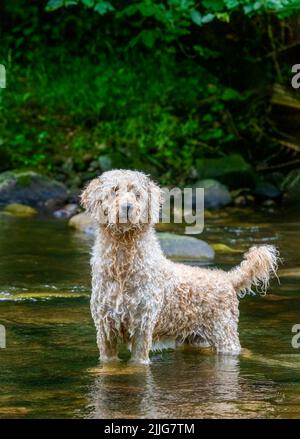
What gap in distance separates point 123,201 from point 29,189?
10.1 metres

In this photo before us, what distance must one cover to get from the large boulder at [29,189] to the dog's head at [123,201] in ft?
31.5

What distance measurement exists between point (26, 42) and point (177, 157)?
14.8 ft

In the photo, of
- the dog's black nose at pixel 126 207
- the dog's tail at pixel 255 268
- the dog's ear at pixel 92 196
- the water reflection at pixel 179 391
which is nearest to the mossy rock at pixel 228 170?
the dog's tail at pixel 255 268

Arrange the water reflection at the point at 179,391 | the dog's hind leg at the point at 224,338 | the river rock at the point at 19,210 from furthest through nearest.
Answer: the river rock at the point at 19,210 < the dog's hind leg at the point at 224,338 < the water reflection at the point at 179,391

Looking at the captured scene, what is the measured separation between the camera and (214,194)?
16.4m

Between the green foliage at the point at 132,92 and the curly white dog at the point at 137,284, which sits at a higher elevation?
the green foliage at the point at 132,92

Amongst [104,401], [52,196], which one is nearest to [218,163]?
[52,196]

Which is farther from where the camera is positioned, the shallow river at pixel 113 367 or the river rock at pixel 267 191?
the river rock at pixel 267 191

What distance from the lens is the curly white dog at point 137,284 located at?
6578mm

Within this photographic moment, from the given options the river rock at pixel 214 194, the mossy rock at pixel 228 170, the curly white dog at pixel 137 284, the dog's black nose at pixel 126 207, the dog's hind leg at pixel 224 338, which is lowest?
the dog's hind leg at pixel 224 338

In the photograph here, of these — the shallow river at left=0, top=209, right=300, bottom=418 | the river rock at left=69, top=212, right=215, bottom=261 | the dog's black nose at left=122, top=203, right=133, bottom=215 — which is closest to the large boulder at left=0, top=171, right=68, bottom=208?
the river rock at left=69, top=212, right=215, bottom=261

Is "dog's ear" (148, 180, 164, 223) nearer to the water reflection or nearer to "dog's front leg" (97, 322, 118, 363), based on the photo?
"dog's front leg" (97, 322, 118, 363)

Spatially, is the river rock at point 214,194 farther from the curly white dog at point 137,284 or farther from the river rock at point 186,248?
the curly white dog at point 137,284

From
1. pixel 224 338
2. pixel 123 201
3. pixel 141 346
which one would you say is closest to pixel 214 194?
pixel 224 338
